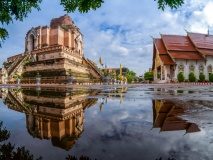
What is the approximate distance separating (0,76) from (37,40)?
839 centimetres

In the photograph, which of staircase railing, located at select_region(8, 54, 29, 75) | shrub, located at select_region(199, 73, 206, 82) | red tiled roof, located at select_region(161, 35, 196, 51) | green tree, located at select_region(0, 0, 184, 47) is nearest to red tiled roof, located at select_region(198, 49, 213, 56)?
red tiled roof, located at select_region(161, 35, 196, 51)

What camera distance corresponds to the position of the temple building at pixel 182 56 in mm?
29044

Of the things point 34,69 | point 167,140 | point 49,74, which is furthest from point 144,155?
point 34,69

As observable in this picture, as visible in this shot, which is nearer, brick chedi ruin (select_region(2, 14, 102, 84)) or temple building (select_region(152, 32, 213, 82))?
brick chedi ruin (select_region(2, 14, 102, 84))

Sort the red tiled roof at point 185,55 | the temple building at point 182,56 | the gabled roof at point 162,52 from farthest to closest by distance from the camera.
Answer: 1. the temple building at point 182,56
2. the red tiled roof at point 185,55
3. the gabled roof at point 162,52

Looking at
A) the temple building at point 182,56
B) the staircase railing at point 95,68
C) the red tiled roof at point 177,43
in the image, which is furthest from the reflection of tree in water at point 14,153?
the red tiled roof at point 177,43

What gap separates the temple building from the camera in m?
29.0

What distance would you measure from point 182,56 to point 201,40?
22.7ft

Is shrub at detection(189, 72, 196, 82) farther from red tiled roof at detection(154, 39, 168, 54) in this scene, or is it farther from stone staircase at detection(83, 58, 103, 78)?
stone staircase at detection(83, 58, 103, 78)

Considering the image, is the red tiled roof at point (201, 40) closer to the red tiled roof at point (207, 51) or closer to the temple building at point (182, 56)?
the temple building at point (182, 56)

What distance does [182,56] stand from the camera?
95.5 feet

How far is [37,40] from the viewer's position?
31.7 meters

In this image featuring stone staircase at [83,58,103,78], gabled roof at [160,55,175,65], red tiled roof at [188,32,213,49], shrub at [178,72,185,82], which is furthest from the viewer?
red tiled roof at [188,32,213,49]

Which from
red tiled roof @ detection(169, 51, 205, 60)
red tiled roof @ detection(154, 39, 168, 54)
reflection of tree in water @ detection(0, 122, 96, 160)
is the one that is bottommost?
reflection of tree in water @ detection(0, 122, 96, 160)
